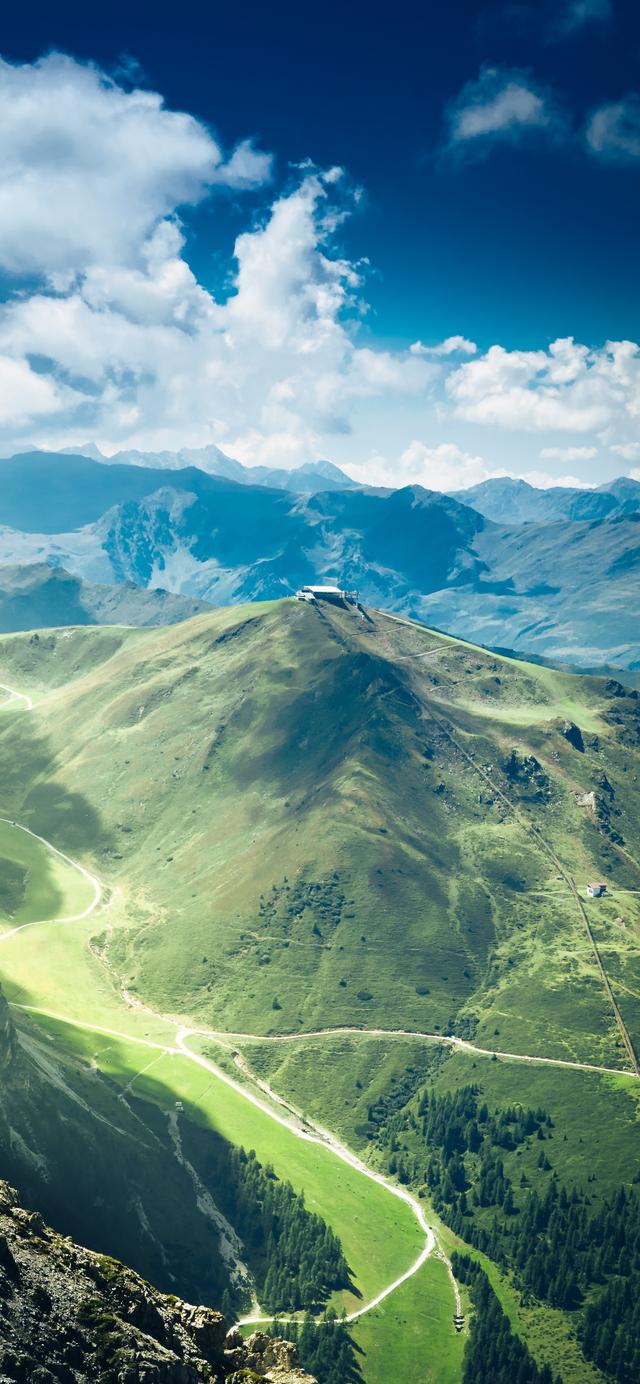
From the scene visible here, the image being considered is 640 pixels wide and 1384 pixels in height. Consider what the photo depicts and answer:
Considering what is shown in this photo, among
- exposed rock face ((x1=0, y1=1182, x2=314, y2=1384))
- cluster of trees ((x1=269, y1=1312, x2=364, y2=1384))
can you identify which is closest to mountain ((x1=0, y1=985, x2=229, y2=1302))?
cluster of trees ((x1=269, y1=1312, x2=364, y2=1384))

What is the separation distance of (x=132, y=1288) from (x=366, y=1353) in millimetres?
126055

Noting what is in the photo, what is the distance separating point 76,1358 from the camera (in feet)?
277

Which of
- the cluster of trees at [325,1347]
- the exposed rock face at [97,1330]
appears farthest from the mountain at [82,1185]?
the exposed rock face at [97,1330]

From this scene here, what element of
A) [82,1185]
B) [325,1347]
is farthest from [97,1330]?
[325,1347]

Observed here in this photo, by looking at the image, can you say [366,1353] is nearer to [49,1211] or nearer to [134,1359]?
[49,1211]

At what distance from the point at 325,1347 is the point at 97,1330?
126 metres

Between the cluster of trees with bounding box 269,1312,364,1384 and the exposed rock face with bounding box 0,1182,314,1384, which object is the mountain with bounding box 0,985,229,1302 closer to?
the cluster of trees with bounding box 269,1312,364,1384

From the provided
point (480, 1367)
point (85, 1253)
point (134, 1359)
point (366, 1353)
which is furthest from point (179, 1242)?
point (134, 1359)

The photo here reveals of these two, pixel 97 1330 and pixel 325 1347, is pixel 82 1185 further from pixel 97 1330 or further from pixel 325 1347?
pixel 97 1330

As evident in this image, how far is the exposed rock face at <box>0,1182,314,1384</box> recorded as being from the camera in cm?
8344

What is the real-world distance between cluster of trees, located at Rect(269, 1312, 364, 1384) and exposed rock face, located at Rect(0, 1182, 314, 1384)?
3807 inches

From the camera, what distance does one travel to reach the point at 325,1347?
187750 millimetres

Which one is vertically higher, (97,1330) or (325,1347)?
(97,1330)

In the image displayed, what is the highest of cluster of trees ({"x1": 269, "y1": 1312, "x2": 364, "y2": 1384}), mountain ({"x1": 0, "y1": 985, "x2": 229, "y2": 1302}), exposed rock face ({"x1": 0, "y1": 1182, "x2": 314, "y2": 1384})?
exposed rock face ({"x1": 0, "y1": 1182, "x2": 314, "y2": 1384})
